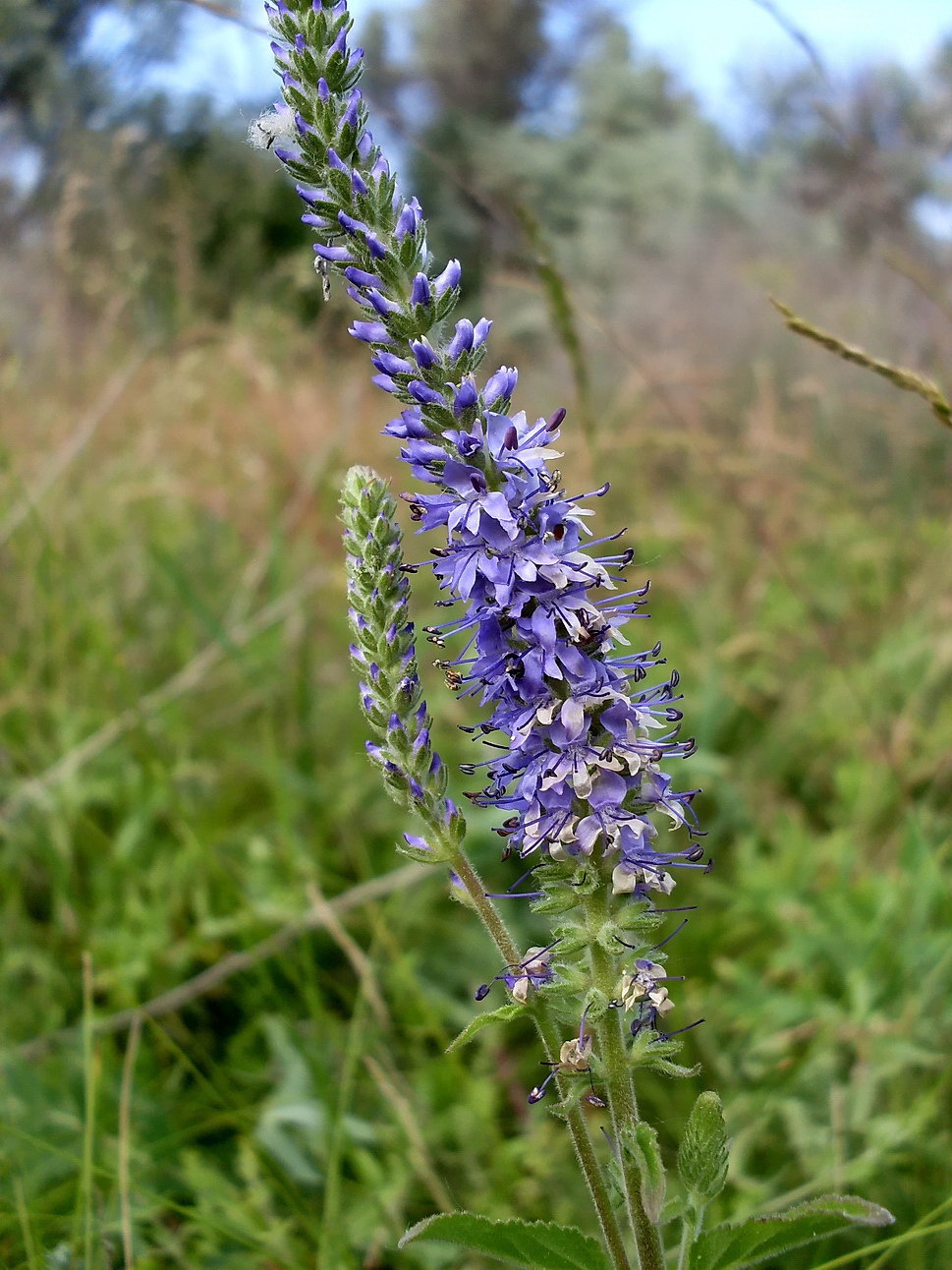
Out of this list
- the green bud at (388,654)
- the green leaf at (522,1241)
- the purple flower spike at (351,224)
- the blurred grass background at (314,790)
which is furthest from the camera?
the blurred grass background at (314,790)

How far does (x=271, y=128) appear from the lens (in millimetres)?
1552

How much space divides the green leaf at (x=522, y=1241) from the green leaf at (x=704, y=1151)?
0.21 metres

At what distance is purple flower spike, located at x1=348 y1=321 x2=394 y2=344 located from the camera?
1510 mm

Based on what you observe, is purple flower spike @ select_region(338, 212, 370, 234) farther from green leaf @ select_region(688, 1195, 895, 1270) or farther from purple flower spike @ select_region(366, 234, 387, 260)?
green leaf @ select_region(688, 1195, 895, 1270)

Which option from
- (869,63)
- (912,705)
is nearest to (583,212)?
(869,63)

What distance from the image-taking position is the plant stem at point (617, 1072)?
5.46ft

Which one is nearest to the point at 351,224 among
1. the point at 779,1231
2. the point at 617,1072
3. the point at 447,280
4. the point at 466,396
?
the point at 447,280

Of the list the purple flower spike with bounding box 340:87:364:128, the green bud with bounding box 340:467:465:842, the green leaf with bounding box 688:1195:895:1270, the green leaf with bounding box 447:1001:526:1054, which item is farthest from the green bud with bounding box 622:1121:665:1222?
the purple flower spike with bounding box 340:87:364:128

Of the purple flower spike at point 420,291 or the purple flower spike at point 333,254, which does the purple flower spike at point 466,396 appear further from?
the purple flower spike at point 333,254

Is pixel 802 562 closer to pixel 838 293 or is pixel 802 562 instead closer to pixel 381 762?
pixel 381 762

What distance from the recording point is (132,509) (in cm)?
681

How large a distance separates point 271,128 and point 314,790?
10.6ft

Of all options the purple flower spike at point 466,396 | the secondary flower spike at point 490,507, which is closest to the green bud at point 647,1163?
the secondary flower spike at point 490,507

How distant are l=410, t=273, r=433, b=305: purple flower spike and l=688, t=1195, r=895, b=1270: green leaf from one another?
4.76 feet
